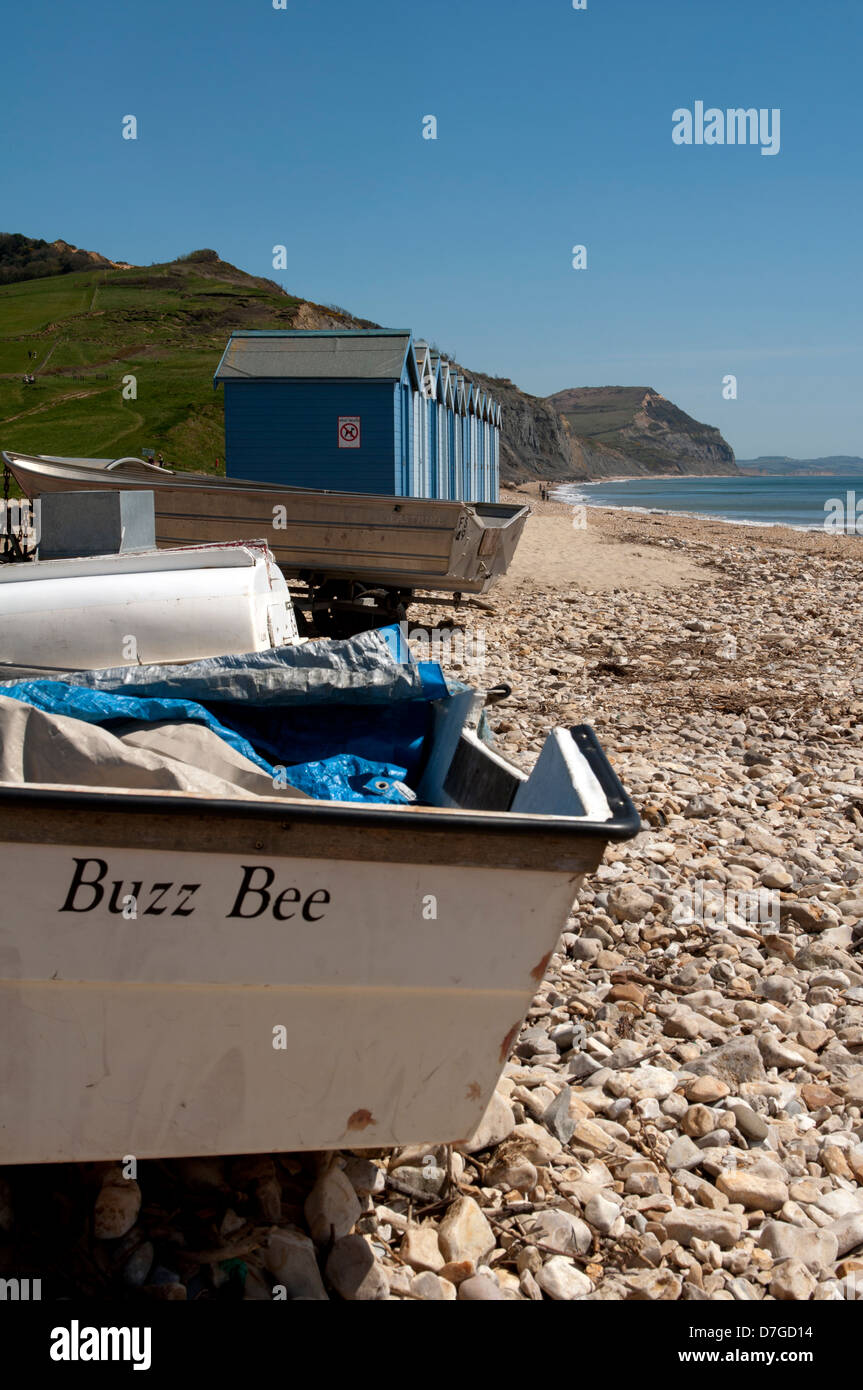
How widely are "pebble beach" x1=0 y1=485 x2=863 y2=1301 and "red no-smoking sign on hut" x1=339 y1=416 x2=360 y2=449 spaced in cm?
1120

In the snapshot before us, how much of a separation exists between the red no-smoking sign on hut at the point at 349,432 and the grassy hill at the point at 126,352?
19.6m

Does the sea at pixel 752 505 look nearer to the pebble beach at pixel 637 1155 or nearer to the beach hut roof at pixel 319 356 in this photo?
the beach hut roof at pixel 319 356

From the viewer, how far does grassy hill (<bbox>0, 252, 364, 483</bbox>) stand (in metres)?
39.2

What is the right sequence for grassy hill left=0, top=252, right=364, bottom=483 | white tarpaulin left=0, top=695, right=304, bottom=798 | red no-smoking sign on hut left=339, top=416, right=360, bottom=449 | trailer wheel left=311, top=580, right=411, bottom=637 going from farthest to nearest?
1. grassy hill left=0, top=252, right=364, bottom=483
2. red no-smoking sign on hut left=339, top=416, right=360, bottom=449
3. trailer wheel left=311, top=580, right=411, bottom=637
4. white tarpaulin left=0, top=695, right=304, bottom=798

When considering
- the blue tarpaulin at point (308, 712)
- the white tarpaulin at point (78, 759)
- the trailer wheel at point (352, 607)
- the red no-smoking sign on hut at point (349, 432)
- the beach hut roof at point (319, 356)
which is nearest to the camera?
the white tarpaulin at point (78, 759)

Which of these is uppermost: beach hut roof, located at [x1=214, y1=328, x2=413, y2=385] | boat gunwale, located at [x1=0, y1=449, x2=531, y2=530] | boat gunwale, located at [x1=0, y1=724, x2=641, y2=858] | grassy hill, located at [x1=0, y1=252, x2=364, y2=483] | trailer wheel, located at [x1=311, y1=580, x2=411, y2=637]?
grassy hill, located at [x1=0, y1=252, x2=364, y2=483]

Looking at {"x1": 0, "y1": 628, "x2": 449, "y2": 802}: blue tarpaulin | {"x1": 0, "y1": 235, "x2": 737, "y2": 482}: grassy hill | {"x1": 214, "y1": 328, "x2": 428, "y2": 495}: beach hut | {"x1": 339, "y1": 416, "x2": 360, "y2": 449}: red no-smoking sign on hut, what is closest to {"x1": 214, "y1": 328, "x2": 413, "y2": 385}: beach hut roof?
{"x1": 214, "y1": 328, "x2": 428, "y2": 495}: beach hut

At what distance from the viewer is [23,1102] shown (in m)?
2.54

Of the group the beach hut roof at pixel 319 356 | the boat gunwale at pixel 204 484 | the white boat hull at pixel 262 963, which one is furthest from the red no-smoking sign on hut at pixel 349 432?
the white boat hull at pixel 262 963

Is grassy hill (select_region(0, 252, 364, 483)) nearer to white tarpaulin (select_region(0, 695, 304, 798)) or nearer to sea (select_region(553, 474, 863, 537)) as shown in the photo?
sea (select_region(553, 474, 863, 537))

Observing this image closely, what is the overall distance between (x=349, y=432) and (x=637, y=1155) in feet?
49.5

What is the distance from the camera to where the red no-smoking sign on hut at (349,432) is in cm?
1684

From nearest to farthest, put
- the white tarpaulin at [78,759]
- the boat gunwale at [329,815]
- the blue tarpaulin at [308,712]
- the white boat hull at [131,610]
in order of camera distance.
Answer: the boat gunwale at [329,815] < the white tarpaulin at [78,759] < the blue tarpaulin at [308,712] < the white boat hull at [131,610]
